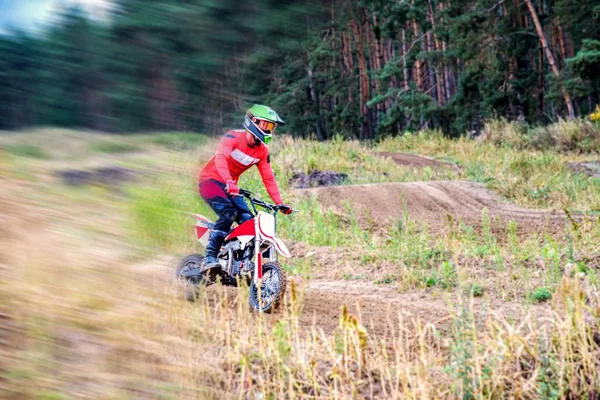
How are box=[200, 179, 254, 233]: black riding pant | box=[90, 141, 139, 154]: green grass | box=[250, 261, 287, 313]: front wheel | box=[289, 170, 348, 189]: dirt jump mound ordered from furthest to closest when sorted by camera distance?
box=[289, 170, 348, 189]: dirt jump mound < box=[200, 179, 254, 233]: black riding pant < box=[250, 261, 287, 313]: front wheel < box=[90, 141, 139, 154]: green grass

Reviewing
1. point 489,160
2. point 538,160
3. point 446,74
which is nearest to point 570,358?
point 538,160

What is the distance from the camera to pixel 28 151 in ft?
8.53

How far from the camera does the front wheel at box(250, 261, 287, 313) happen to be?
6.42 m

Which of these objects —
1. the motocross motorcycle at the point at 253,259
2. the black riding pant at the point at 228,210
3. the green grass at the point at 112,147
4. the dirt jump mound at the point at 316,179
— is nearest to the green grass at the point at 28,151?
the green grass at the point at 112,147

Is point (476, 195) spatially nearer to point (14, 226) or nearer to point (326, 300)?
point (326, 300)

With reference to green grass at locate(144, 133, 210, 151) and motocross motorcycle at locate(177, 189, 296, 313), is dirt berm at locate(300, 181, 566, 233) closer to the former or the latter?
motocross motorcycle at locate(177, 189, 296, 313)

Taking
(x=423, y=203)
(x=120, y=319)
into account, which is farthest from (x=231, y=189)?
(x=423, y=203)

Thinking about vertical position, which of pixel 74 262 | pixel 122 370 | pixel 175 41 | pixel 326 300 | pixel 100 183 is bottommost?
pixel 326 300

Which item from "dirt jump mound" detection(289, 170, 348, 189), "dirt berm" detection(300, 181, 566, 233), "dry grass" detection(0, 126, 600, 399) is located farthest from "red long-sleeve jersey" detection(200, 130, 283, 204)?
"dirt jump mound" detection(289, 170, 348, 189)

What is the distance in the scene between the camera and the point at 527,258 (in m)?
7.96

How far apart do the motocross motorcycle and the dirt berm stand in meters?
4.98

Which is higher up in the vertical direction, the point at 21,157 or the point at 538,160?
the point at 21,157

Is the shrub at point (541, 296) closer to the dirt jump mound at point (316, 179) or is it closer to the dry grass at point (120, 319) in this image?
the dry grass at point (120, 319)

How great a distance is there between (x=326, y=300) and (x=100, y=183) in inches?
189
